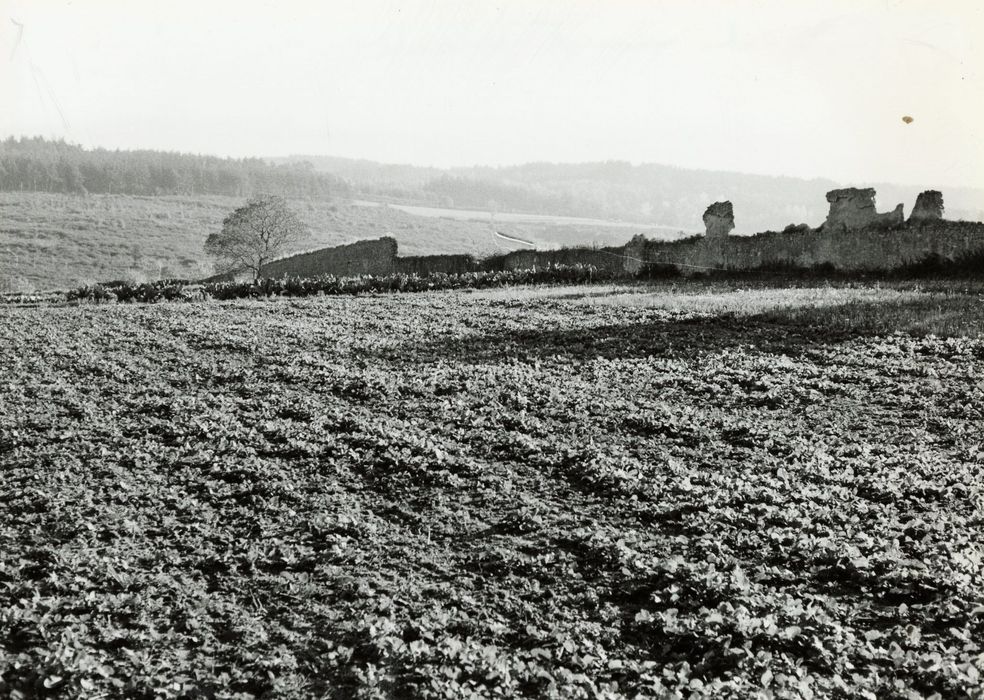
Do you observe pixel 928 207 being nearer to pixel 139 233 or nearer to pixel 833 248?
pixel 833 248

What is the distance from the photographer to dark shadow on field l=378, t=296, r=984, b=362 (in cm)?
1391

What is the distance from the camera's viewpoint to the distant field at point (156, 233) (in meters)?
67.9

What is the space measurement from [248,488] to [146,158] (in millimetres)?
161960

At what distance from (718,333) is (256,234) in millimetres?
53578

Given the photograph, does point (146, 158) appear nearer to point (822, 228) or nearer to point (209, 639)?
point (822, 228)

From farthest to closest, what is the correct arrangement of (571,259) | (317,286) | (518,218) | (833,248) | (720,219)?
(518,218) < (571,259) < (720,219) < (833,248) < (317,286)

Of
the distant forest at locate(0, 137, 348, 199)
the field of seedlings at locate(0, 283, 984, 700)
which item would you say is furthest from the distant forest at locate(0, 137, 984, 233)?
the field of seedlings at locate(0, 283, 984, 700)

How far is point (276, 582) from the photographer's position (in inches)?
241

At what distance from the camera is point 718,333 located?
1526 cm

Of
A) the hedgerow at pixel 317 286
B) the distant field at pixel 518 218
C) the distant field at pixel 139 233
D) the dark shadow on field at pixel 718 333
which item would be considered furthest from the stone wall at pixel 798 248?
the distant field at pixel 518 218

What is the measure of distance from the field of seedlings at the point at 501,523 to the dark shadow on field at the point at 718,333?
11.5 inches

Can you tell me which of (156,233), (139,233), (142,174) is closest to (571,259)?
(139,233)

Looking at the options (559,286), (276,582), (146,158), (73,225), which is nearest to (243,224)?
(73,225)

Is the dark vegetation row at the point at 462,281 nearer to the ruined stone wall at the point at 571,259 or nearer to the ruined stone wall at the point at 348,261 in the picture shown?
the ruined stone wall at the point at 571,259
